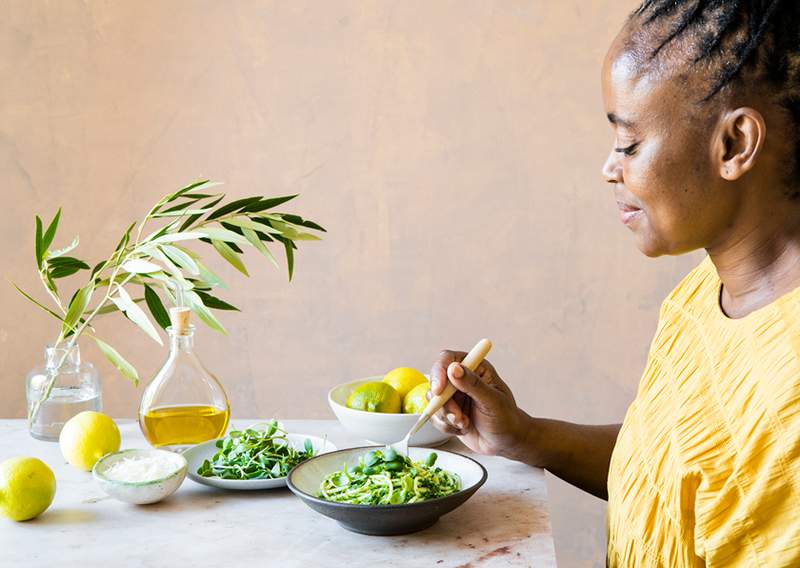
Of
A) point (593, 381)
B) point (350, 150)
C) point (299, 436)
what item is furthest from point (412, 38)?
point (299, 436)

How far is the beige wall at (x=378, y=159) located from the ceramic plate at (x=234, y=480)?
1137mm

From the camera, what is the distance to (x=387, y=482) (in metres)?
1.20

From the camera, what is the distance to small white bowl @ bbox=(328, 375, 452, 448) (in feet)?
4.79

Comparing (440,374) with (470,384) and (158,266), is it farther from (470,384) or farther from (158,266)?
(158,266)

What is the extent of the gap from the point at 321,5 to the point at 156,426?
150cm

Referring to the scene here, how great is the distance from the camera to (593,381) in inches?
103

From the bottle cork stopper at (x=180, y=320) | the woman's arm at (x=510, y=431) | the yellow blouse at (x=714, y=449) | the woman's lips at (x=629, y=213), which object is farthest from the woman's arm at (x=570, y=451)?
the bottle cork stopper at (x=180, y=320)

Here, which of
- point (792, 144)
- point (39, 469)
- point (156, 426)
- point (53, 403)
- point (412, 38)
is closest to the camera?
point (792, 144)

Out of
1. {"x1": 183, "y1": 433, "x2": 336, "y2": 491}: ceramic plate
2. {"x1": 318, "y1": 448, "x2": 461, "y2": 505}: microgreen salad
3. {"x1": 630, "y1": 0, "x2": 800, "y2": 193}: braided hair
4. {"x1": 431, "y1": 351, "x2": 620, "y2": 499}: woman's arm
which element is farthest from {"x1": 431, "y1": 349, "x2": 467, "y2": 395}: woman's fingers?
{"x1": 630, "y1": 0, "x2": 800, "y2": 193}: braided hair

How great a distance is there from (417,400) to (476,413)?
149 millimetres

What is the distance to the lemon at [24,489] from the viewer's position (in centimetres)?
122

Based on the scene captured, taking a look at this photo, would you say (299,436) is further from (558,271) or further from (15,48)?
(15,48)

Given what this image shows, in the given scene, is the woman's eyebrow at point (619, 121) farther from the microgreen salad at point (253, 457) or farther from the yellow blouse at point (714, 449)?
the microgreen salad at point (253, 457)

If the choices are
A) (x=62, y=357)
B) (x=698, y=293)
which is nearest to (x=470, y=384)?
(x=698, y=293)
